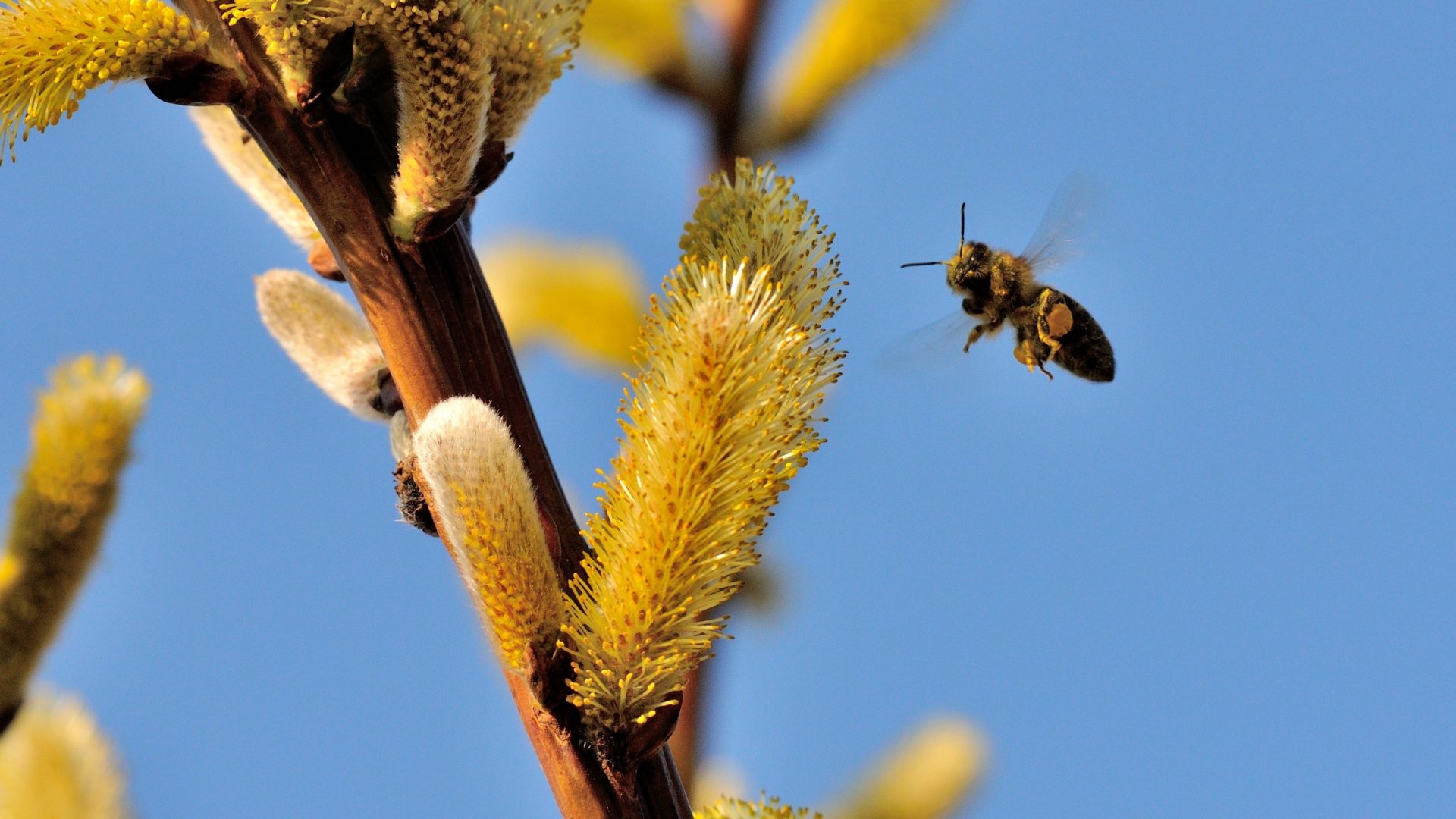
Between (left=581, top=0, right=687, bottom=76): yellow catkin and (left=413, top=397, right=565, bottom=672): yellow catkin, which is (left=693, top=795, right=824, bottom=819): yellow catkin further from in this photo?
(left=581, top=0, right=687, bottom=76): yellow catkin

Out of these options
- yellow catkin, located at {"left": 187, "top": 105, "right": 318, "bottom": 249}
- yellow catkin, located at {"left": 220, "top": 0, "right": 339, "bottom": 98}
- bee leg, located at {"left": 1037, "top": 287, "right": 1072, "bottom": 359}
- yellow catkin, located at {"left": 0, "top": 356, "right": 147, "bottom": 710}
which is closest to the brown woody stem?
yellow catkin, located at {"left": 220, "top": 0, "right": 339, "bottom": 98}

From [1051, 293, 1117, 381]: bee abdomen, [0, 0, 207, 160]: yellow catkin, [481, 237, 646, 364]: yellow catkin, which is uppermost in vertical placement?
[481, 237, 646, 364]: yellow catkin

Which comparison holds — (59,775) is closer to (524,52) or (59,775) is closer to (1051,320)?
(524,52)

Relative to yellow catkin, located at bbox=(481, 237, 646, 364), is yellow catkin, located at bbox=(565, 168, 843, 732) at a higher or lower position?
lower

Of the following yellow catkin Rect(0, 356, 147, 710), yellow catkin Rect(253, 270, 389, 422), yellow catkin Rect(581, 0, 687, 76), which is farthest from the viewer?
yellow catkin Rect(581, 0, 687, 76)

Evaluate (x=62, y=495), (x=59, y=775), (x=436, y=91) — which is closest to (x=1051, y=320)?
(x=436, y=91)

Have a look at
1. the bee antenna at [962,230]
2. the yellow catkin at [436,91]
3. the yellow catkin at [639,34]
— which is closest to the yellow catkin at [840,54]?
the yellow catkin at [639,34]

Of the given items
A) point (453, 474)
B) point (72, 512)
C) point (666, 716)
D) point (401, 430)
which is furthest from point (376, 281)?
point (72, 512)
